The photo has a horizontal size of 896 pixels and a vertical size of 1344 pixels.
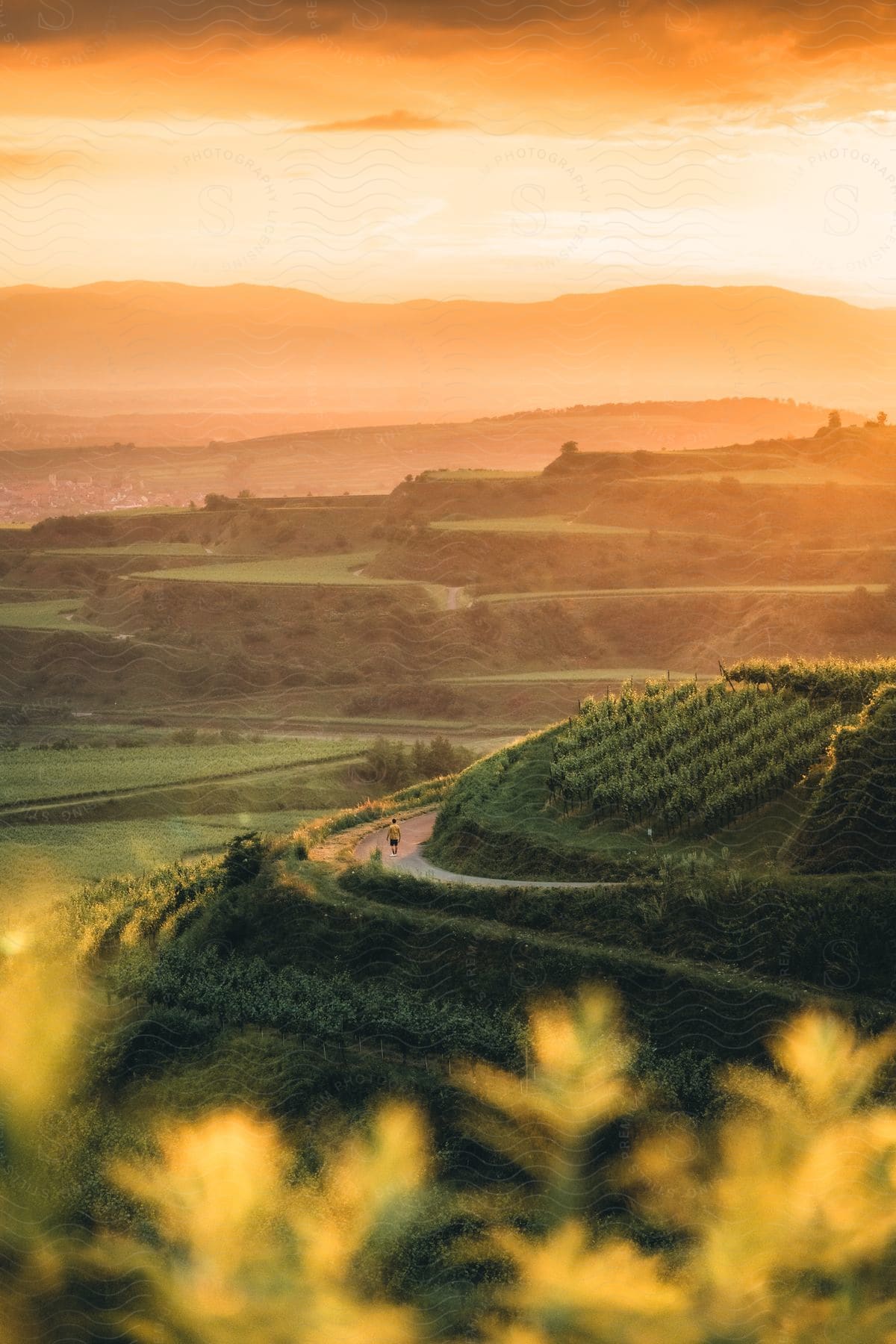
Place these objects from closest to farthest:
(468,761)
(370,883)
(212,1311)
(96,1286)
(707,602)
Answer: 1. (212,1311)
2. (96,1286)
3. (370,883)
4. (468,761)
5. (707,602)

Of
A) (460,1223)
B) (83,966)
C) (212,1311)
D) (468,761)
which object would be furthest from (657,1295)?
(468,761)

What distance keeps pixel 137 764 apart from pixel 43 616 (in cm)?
3296

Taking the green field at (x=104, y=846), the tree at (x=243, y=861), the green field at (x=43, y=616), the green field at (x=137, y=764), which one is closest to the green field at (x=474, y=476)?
the green field at (x=43, y=616)

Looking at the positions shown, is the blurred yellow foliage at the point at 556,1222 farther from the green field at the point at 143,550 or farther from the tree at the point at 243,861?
→ the green field at the point at 143,550

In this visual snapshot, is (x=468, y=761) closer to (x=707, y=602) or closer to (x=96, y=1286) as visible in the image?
(x=96, y=1286)

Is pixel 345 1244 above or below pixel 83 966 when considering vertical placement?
below

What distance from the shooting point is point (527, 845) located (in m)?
21.1

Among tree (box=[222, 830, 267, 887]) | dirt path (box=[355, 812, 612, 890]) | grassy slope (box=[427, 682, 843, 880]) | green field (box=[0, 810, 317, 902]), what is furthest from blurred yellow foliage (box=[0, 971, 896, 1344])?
green field (box=[0, 810, 317, 902])

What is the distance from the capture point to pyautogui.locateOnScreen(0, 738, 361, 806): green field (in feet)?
139

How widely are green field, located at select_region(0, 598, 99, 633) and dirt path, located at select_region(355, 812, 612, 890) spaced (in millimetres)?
50527

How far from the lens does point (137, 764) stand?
154ft

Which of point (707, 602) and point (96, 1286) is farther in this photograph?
point (707, 602)

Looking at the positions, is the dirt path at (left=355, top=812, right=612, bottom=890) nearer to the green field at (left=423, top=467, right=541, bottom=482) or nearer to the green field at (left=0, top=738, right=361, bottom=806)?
the green field at (left=0, top=738, right=361, bottom=806)

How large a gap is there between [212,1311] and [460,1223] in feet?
8.48
